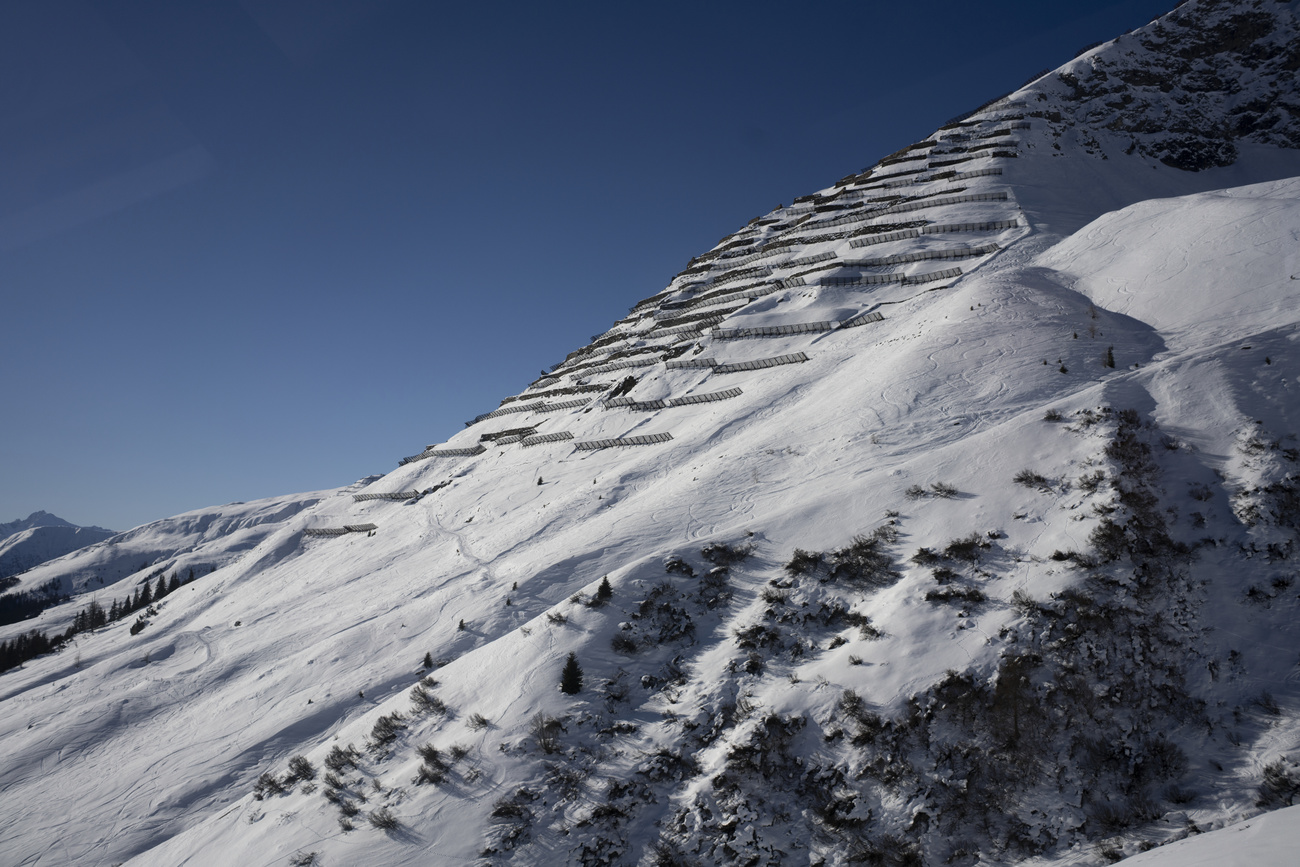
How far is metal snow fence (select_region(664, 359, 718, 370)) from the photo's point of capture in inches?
1406

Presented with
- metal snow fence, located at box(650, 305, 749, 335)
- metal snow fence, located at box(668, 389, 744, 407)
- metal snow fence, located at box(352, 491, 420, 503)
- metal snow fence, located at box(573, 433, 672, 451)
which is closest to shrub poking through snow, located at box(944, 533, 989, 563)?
metal snow fence, located at box(573, 433, 672, 451)

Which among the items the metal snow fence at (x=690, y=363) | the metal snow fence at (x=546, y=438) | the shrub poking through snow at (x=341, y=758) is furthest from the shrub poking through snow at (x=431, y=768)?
the metal snow fence at (x=690, y=363)

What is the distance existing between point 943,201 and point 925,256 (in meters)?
12.1

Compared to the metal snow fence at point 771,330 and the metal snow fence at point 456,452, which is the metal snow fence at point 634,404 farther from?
the metal snow fence at point 456,452

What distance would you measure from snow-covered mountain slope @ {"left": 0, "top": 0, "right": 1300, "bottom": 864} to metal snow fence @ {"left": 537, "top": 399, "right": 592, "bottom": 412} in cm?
1228

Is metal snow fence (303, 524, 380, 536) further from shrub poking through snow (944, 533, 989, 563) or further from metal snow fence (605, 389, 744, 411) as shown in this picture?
shrub poking through snow (944, 533, 989, 563)

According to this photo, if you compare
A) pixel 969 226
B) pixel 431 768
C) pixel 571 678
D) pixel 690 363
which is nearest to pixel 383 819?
pixel 431 768

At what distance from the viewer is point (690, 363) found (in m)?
36.2

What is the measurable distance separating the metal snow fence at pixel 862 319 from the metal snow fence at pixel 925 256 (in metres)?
7.85

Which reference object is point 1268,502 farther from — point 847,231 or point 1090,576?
point 847,231

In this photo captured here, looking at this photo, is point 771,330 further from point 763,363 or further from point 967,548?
point 967,548

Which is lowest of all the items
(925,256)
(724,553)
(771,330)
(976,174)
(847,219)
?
(724,553)

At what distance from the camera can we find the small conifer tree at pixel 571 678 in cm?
1157

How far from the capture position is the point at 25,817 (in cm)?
1380
